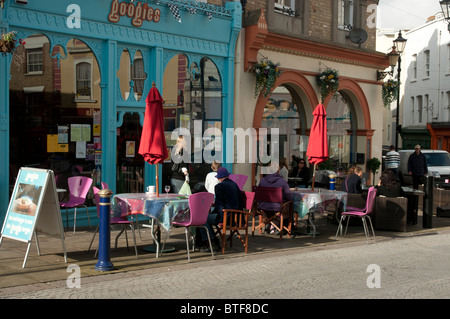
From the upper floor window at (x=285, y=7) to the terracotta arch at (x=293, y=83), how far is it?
1.76 m

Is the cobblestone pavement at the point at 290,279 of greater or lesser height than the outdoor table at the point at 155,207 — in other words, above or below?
below

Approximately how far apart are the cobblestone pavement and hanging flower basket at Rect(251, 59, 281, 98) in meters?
6.50

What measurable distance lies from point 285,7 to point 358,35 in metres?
3.32

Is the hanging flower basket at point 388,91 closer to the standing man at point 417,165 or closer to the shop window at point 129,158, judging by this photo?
the standing man at point 417,165

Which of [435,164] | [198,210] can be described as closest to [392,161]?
[435,164]

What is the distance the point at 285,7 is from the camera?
1748cm

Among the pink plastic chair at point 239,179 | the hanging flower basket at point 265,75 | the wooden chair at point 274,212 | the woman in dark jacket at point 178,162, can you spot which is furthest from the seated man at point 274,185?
the hanging flower basket at point 265,75

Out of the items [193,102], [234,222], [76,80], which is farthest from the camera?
[193,102]

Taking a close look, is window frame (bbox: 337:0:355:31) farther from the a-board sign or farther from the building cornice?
the a-board sign

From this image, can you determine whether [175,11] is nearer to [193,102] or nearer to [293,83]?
[193,102]

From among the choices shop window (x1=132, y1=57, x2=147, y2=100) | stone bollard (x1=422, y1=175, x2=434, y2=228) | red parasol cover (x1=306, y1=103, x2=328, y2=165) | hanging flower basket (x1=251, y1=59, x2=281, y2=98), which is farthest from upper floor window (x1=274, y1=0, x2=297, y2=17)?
stone bollard (x1=422, y1=175, x2=434, y2=228)

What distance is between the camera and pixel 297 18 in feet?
58.2

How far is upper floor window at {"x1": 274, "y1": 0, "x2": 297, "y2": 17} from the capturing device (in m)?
17.3

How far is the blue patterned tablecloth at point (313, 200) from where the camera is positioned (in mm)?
11672
